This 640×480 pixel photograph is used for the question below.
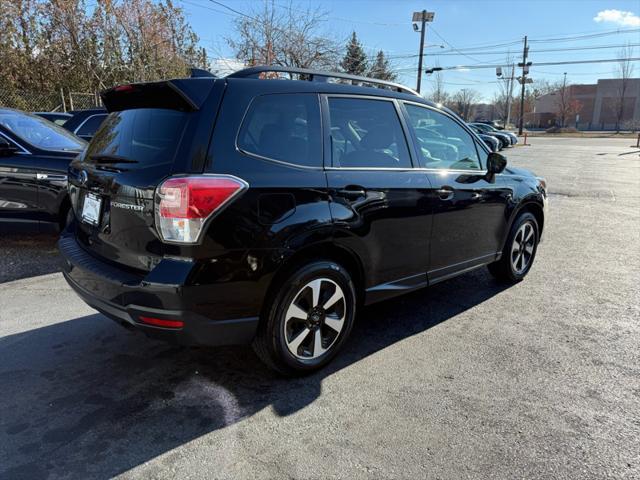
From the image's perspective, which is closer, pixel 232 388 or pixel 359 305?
pixel 232 388

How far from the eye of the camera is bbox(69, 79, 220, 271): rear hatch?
2.50 metres

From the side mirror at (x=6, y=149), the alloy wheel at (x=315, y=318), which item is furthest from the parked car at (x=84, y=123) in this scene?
the alloy wheel at (x=315, y=318)

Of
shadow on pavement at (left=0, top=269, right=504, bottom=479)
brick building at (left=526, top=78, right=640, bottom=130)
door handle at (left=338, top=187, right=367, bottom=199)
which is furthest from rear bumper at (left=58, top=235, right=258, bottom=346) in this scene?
brick building at (left=526, top=78, right=640, bottom=130)

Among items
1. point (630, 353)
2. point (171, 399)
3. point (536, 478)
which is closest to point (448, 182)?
point (630, 353)

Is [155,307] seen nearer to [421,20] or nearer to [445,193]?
[445,193]

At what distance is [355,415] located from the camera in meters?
2.70

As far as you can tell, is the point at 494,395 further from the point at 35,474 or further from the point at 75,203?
the point at 75,203

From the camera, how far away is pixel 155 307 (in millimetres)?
2471

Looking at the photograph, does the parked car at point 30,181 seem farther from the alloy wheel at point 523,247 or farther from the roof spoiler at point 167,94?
the alloy wheel at point 523,247

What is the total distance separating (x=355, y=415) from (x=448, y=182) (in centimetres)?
204

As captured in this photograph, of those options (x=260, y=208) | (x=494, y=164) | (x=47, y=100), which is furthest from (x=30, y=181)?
(x=47, y=100)

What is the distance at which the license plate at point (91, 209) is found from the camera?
2.90 m

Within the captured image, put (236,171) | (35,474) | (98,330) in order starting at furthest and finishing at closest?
(98,330) < (236,171) < (35,474)

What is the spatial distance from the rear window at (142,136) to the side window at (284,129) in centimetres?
37
